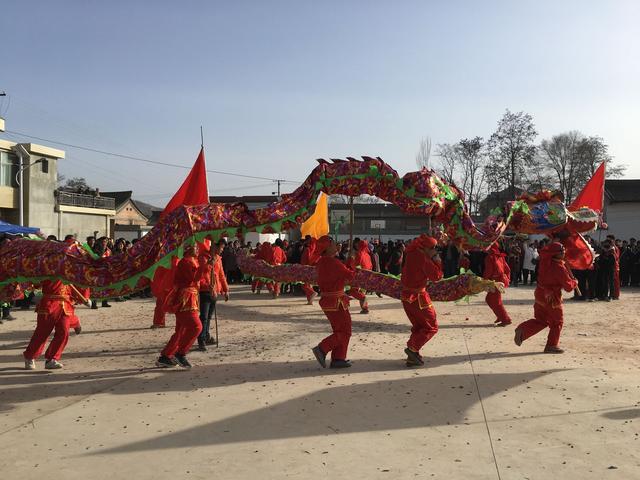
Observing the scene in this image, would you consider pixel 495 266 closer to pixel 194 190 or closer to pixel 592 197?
pixel 592 197

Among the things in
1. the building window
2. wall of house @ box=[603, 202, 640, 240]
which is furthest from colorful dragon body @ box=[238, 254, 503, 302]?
wall of house @ box=[603, 202, 640, 240]

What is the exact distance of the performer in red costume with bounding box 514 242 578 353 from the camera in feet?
25.6

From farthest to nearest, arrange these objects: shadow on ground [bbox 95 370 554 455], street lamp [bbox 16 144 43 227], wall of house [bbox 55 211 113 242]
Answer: wall of house [bbox 55 211 113 242] → street lamp [bbox 16 144 43 227] → shadow on ground [bbox 95 370 554 455]

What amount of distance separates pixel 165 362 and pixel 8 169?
24576 mm

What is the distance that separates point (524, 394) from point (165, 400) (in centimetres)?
372

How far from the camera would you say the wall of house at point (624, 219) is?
29.7 m

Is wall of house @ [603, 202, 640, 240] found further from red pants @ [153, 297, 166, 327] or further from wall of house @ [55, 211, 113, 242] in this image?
wall of house @ [55, 211, 113, 242]

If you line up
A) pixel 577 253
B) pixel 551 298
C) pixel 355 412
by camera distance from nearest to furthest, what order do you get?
pixel 355 412
pixel 551 298
pixel 577 253

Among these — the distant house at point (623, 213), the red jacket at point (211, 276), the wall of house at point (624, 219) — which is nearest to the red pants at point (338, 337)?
the red jacket at point (211, 276)

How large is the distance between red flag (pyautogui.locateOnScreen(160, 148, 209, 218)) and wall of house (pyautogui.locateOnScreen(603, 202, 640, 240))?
2714cm

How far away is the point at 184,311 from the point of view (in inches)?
276

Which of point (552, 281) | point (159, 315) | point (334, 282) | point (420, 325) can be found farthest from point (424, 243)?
point (159, 315)

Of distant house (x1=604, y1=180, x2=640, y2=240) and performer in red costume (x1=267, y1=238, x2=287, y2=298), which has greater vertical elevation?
distant house (x1=604, y1=180, x2=640, y2=240)

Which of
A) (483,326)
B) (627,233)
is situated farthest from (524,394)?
(627,233)
